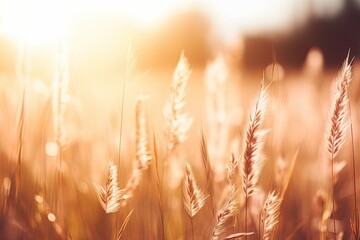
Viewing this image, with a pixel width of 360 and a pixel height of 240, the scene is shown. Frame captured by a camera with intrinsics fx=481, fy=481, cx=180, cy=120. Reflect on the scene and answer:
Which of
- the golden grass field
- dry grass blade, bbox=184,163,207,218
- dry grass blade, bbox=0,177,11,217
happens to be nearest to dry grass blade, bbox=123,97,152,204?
the golden grass field

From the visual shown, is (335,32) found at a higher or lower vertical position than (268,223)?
higher

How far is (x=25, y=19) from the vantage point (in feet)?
4.17

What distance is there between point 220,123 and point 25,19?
2.04ft

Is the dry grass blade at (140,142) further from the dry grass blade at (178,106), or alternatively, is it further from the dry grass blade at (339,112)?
the dry grass blade at (339,112)

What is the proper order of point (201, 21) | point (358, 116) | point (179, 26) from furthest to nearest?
1. point (201, 21)
2. point (179, 26)
3. point (358, 116)

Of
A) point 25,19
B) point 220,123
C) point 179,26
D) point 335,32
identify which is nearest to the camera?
point 25,19

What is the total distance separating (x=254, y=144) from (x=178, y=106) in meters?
0.20

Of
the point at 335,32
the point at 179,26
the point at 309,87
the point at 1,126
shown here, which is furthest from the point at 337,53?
the point at 1,126

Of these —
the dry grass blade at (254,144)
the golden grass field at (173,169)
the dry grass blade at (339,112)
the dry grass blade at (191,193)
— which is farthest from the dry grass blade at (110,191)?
the dry grass blade at (339,112)

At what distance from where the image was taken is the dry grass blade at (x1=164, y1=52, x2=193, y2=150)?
3.13 ft

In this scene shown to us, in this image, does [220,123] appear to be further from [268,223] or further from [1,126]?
[1,126]

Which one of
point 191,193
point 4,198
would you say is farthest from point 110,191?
point 4,198

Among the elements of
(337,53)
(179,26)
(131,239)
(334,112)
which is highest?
(179,26)

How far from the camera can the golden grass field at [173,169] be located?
36.8 inches
